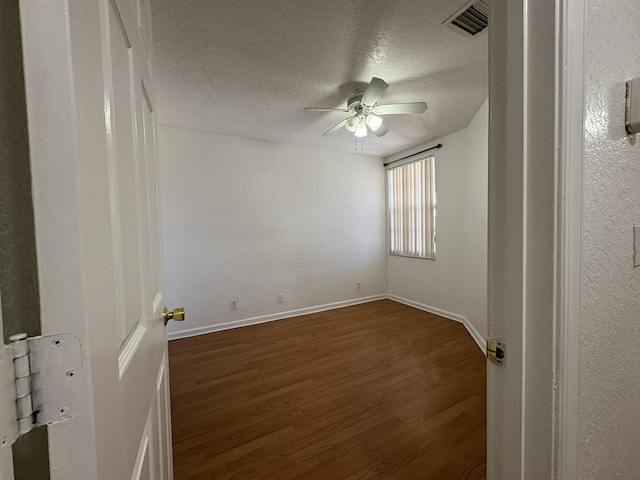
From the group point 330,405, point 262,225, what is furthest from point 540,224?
point 262,225

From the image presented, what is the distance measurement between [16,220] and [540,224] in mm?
825

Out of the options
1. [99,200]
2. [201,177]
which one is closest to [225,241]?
[201,177]

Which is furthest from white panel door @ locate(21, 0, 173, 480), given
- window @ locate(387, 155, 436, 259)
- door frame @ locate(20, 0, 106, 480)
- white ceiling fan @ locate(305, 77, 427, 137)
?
window @ locate(387, 155, 436, 259)

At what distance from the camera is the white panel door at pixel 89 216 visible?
0.78 feet

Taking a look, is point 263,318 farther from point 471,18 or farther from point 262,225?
point 471,18

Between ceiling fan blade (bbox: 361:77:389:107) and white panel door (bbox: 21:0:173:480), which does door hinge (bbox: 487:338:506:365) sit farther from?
ceiling fan blade (bbox: 361:77:389:107)

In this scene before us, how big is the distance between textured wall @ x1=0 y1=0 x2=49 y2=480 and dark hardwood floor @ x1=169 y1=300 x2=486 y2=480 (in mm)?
1379

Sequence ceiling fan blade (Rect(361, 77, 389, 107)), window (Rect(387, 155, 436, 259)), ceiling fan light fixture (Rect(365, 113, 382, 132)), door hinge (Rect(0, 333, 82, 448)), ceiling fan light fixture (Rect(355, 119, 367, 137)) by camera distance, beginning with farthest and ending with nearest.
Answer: window (Rect(387, 155, 436, 259)), ceiling fan light fixture (Rect(355, 119, 367, 137)), ceiling fan light fixture (Rect(365, 113, 382, 132)), ceiling fan blade (Rect(361, 77, 389, 107)), door hinge (Rect(0, 333, 82, 448))

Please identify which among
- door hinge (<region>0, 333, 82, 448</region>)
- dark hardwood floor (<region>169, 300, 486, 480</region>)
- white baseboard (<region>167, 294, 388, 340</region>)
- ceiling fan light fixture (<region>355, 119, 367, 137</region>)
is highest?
ceiling fan light fixture (<region>355, 119, 367, 137</region>)

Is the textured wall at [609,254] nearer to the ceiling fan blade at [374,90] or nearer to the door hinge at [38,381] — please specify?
the door hinge at [38,381]

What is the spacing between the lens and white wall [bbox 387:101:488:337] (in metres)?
2.43

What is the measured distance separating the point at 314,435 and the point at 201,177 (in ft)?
8.85

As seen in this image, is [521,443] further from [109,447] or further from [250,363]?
[250,363]

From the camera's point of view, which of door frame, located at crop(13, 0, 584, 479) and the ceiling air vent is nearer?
door frame, located at crop(13, 0, 584, 479)
